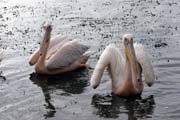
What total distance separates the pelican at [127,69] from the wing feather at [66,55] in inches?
78.8

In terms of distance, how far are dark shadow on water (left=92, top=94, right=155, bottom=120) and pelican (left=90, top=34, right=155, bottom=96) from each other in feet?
0.61

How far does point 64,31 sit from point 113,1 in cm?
456

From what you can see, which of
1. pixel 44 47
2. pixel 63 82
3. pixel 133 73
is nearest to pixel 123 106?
pixel 133 73

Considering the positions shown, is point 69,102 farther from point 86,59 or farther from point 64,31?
point 64,31

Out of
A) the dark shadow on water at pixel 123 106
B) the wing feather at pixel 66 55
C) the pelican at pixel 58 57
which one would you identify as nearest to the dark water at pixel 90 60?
the dark shadow on water at pixel 123 106

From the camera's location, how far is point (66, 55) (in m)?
12.4

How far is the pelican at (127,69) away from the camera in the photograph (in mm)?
9908

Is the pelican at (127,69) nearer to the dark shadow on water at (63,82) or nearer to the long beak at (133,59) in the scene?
the long beak at (133,59)

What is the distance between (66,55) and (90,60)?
1.15 m

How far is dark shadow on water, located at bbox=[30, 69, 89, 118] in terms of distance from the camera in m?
11.0

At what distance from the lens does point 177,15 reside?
17047mm

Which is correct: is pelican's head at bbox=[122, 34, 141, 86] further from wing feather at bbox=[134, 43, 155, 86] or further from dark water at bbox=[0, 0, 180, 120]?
dark water at bbox=[0, 0, 180, 120]

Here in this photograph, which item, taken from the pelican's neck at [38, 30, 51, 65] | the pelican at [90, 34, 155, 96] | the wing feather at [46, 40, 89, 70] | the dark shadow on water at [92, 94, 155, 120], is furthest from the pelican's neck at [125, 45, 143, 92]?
the pelican's neck at [38, 30, 51, 65]

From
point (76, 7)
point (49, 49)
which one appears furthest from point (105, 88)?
point (76, 7)
